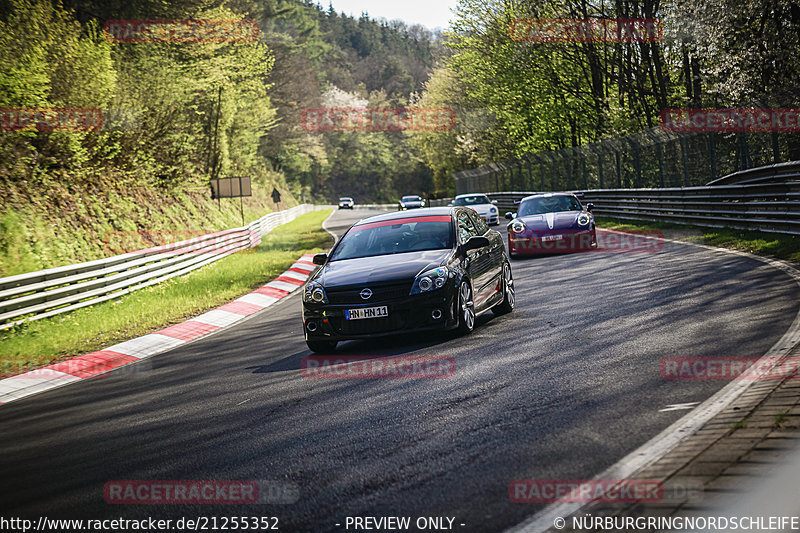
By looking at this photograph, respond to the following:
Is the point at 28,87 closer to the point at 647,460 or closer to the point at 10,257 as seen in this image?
the point at 10,257

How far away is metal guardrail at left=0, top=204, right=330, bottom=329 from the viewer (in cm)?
1295

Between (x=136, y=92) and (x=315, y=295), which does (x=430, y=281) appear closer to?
(x=315, y=295)

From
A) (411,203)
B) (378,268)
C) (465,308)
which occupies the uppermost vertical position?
(411,203)

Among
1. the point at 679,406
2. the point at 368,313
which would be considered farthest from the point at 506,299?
the point at 679,406

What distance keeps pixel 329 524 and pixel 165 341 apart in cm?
906

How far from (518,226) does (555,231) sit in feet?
2.93

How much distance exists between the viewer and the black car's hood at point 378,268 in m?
8.77

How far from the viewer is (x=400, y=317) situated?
8.60 meters

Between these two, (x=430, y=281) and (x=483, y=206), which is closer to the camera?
(x=430, y=281)

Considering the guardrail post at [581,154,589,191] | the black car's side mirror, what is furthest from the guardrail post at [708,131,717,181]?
the guardrail post at [581,154,589,191]

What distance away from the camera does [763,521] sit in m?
3.20

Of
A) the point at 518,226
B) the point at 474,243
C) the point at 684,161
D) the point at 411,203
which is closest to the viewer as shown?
the point at 474,243

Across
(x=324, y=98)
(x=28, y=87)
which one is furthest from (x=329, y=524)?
(x=324, y=98)

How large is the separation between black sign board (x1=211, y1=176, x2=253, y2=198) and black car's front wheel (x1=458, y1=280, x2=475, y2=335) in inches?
1034
